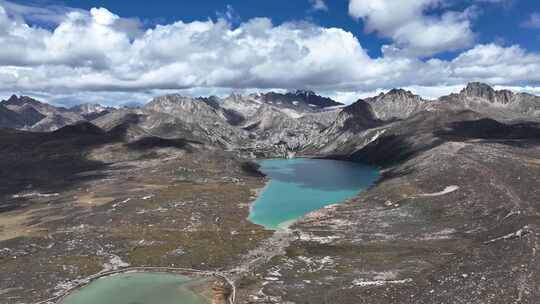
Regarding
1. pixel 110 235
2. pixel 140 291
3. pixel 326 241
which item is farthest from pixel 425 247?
pixel 110 235

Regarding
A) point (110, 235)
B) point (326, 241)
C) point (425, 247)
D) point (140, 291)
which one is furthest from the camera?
point (110, 235)

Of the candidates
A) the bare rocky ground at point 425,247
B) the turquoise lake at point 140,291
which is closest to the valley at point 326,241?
the bare rocky ground at point 425,247

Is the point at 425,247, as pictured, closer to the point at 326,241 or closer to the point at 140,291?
the point at 326,241

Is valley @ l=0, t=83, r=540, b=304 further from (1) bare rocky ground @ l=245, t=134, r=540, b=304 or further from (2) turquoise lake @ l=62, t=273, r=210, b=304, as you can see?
(2) turquoise lake @ l=62, t=273, r=210, b=304

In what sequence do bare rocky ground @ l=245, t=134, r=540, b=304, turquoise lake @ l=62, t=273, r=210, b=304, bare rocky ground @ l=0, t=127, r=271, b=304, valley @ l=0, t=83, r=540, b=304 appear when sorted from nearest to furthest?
bare rocky ground @ l=245, t=134, r=540, b=304 → valley @ l=0, t=83, r=540, b=304 → turquoise lake @ l=62, t=273, r=210, b=304 → bare rocky ground @ l=0, t=127, r=271, b=304

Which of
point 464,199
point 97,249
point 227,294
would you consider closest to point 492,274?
point 227,294

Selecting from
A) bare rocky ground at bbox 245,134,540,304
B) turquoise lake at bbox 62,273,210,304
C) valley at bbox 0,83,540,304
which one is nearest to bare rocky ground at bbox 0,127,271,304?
valley at bbox 0,83,540,304
